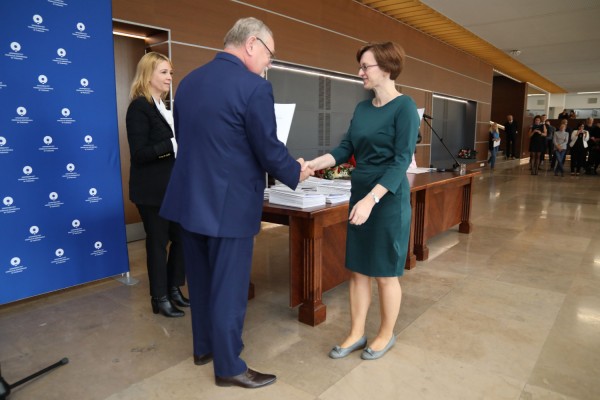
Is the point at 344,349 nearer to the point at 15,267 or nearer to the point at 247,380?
the point at 247,380

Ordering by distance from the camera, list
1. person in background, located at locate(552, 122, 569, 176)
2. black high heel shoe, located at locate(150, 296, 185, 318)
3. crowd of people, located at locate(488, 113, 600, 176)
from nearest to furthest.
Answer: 1. black high heel shoe, located at locate(150, 296, 185, 318)
2. person in background, located at locate(552, 122, 569, 176)
3. crowd of people, located at locate(488, 113, 600, 176)

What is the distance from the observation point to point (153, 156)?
2.51 meters

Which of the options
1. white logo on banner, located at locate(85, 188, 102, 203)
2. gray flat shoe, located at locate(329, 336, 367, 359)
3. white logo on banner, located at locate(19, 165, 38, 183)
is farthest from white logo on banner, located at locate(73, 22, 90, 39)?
gray flat shoe, located at locate(329, 336, 367, 359)

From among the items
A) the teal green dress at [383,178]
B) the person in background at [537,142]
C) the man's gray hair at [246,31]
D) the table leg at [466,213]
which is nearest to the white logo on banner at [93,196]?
the man's gray hair at [246,31]

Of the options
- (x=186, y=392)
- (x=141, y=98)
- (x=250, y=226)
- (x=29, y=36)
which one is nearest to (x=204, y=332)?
(x=186, y=392)

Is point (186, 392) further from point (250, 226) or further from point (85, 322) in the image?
point (85, 322)

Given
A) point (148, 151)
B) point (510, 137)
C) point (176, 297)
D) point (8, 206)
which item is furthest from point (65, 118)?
point (510, 137)

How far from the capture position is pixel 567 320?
8.72ft

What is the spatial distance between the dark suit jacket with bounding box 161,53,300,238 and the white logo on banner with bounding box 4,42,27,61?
1.52m

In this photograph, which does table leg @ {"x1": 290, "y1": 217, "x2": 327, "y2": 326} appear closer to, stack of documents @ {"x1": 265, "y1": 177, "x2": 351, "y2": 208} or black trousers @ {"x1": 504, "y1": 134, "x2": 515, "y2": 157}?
stack of documents @ {"x1": 265, "y1": 177, "x2": 351, "y2": 208}

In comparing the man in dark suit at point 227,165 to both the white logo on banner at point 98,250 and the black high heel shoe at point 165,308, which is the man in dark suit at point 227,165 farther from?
the white logo on banner at point 98,250

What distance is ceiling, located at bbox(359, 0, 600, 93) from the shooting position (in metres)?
7.04

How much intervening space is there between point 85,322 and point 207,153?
168cm

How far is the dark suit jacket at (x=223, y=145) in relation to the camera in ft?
5.44
